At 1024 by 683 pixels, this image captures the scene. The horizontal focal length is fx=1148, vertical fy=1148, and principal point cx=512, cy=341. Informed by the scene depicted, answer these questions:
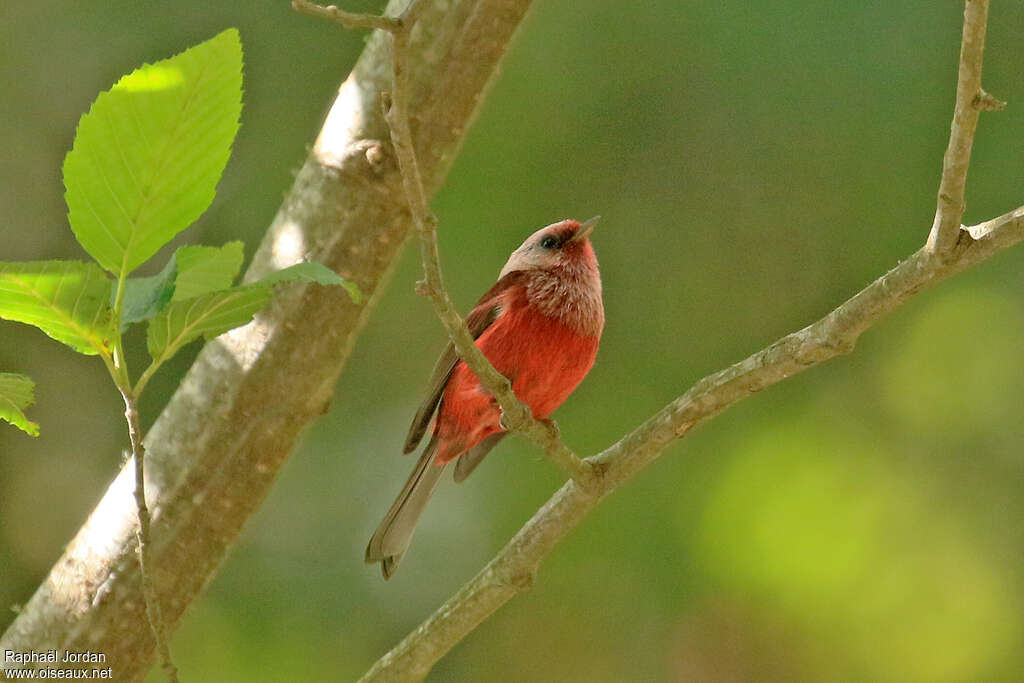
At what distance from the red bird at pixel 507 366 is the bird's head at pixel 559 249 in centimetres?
1

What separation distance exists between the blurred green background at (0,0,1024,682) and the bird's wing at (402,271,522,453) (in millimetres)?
948

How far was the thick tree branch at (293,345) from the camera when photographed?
3195 millimetres

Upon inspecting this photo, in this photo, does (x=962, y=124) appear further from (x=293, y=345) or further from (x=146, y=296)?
(x=293, y=345)

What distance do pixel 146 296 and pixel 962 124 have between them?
149 cm

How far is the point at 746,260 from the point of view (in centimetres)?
514

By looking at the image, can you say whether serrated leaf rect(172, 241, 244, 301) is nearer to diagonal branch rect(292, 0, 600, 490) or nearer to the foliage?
the foliage

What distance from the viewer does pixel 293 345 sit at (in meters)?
3.27

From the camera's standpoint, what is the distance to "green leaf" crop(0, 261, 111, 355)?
6.48 feet

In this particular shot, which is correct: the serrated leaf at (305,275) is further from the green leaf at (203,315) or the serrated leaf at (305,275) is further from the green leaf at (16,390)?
the green leaf at (16,390)

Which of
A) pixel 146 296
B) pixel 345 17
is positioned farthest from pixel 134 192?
pixel 345 17

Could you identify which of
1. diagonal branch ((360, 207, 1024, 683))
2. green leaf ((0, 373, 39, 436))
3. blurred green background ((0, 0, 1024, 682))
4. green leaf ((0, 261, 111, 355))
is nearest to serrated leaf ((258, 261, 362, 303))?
green leaf ((0, 261, 111, 355))

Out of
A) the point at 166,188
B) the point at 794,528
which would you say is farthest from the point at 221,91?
the point at 794,528

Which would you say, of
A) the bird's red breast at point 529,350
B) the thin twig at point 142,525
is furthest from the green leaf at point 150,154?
the bird's red breast at point 529,350

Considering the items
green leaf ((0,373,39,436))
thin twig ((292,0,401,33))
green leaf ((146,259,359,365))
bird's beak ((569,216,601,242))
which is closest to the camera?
thin twig ((292,0,401,33))
